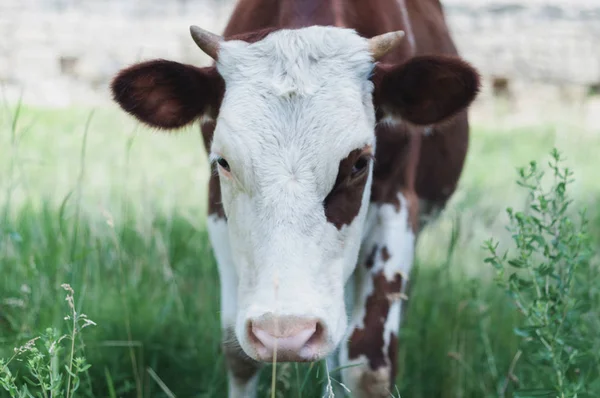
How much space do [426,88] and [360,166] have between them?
38 cm

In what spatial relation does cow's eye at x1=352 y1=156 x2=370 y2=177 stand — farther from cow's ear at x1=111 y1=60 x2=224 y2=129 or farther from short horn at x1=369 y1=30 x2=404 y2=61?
cow's ear at x1=111 y1=60 x2=224 y2=129

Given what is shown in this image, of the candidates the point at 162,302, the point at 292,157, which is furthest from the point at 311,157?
the point at 162,302

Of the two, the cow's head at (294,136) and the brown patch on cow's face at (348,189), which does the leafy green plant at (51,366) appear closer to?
the cow's head at (294,136)

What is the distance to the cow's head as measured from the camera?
2.53 meters

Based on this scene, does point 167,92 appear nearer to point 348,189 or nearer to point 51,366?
point 348,189

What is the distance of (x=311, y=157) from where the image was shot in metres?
2.68

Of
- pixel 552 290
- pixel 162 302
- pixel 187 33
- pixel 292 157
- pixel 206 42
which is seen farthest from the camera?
pixel 187 33

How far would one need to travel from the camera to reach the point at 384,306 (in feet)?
11.4

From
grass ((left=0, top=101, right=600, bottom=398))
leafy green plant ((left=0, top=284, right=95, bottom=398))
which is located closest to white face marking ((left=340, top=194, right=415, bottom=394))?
grass ((left=0, top=101, right=600, bottom=398))

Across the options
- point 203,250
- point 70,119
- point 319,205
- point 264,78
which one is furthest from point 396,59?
Result: point 70,119

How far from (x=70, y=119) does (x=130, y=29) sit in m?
3.49

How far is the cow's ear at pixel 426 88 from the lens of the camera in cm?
298

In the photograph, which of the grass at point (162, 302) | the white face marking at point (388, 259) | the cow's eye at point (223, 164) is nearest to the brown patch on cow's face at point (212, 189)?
the grass at point (162, 302)

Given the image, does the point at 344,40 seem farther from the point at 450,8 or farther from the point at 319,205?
the point at 450,8
